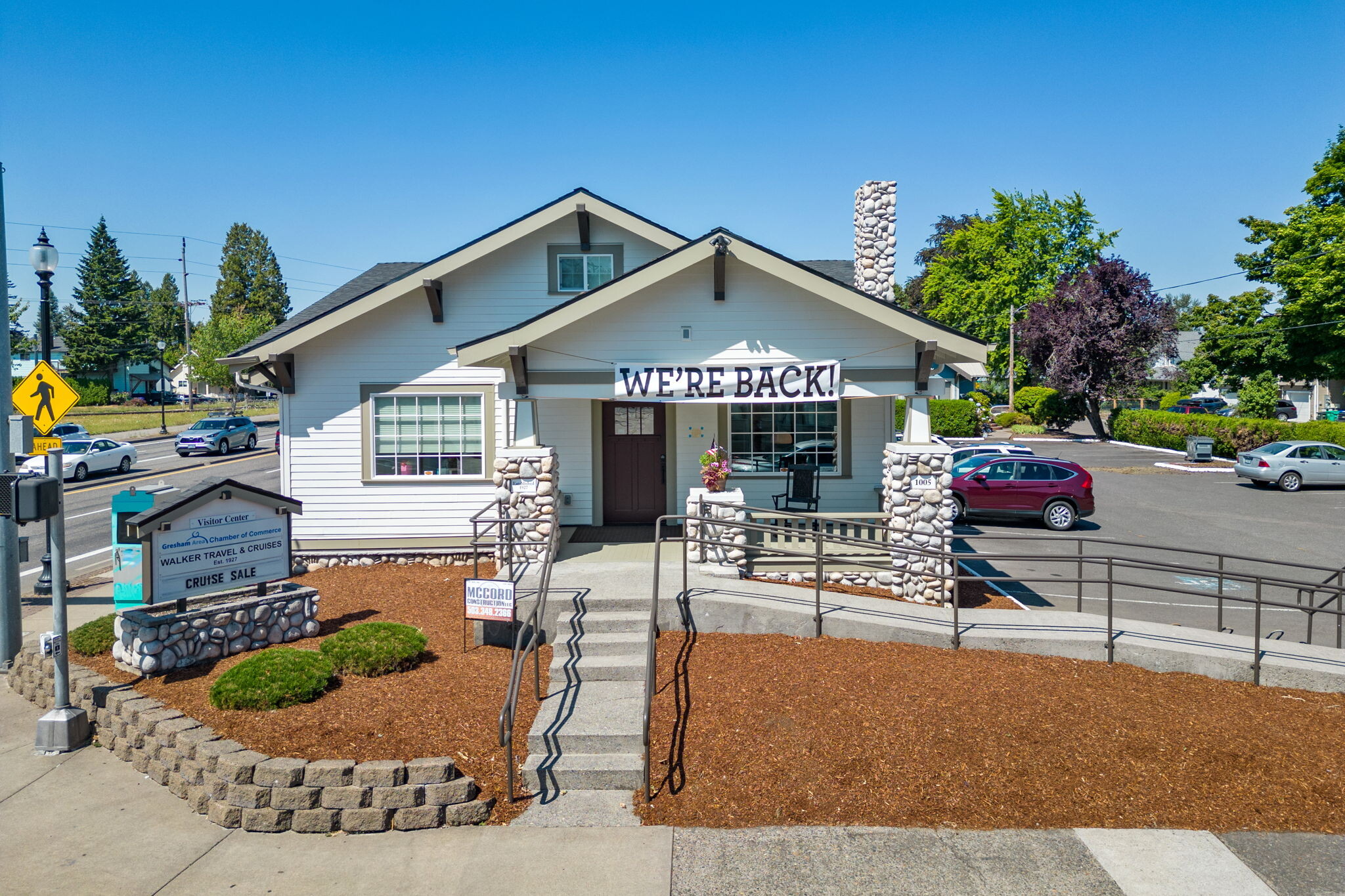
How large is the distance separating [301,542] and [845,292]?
31.6ft

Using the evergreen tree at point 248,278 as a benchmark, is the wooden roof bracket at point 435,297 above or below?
below

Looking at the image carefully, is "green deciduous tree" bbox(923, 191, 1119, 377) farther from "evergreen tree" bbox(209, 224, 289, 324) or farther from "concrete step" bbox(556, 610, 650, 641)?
"evergreen tree" bbox(209, 224, 289, 324)

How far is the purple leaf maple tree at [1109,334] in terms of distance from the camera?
45094mm

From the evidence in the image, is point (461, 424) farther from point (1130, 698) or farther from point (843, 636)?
point (1130, 698)

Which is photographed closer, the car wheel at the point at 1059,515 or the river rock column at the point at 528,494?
the river rock column at the point at 528,494

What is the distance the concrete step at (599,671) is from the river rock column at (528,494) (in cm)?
319

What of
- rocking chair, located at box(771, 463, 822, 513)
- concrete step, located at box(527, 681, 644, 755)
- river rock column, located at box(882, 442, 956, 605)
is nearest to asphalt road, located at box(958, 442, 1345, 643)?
river rock column, located at box(882, 442, 956, 605)

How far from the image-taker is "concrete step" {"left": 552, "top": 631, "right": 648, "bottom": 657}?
29.3 ft

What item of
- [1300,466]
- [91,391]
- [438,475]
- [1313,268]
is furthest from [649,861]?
[91,391]

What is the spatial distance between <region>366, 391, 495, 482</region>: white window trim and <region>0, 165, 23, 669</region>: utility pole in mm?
4911

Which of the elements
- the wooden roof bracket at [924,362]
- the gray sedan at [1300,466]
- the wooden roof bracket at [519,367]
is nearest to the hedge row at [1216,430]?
the gray sedan at [1300,466]

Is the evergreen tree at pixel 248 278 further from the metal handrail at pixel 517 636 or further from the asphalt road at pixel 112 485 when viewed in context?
the metal handrail at pixel 517 636

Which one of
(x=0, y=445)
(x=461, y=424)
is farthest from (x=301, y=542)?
(x=0, y=445)

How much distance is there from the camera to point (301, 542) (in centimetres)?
1444
